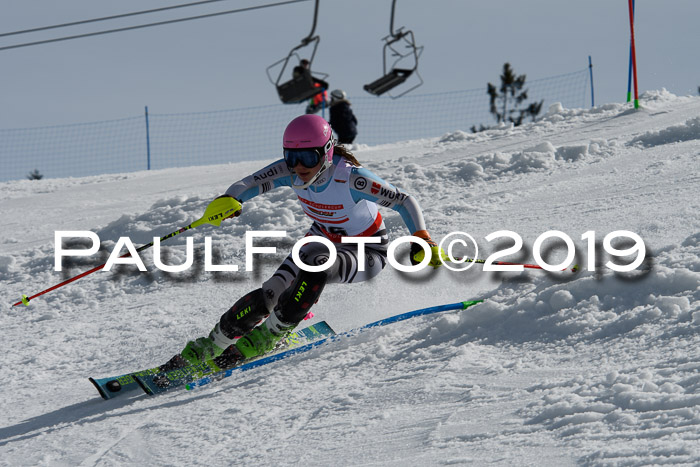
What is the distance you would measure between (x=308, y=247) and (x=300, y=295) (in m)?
0.45

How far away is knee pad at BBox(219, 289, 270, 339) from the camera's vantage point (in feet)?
14.9

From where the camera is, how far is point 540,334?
13.3 ft

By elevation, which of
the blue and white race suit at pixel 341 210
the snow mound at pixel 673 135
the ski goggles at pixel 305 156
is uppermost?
the snow mound at pixel 673 135

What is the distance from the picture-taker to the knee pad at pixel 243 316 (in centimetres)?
454

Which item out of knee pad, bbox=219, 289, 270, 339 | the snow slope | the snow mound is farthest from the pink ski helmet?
the snow mound

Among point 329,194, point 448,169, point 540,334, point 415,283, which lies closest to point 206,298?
point 415,283

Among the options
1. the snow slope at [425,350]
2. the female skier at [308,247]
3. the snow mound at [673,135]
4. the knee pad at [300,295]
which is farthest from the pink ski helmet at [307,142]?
the snow mound at [673,135]

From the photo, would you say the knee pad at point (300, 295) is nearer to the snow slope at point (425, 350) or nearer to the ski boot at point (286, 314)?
the ski boot at point (286, 314)

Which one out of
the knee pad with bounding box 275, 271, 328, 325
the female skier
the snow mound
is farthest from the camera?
the snow mound

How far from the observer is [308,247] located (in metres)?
4.74

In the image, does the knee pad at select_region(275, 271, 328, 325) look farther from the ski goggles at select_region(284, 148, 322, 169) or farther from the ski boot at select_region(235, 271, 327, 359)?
the ski goggles at select_region(284, 148, 322, 169)

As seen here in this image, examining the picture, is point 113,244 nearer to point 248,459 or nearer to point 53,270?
point 53,270

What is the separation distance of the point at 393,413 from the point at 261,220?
5.17 metres

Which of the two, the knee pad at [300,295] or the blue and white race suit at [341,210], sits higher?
the blue and white race suit at [341,210]
